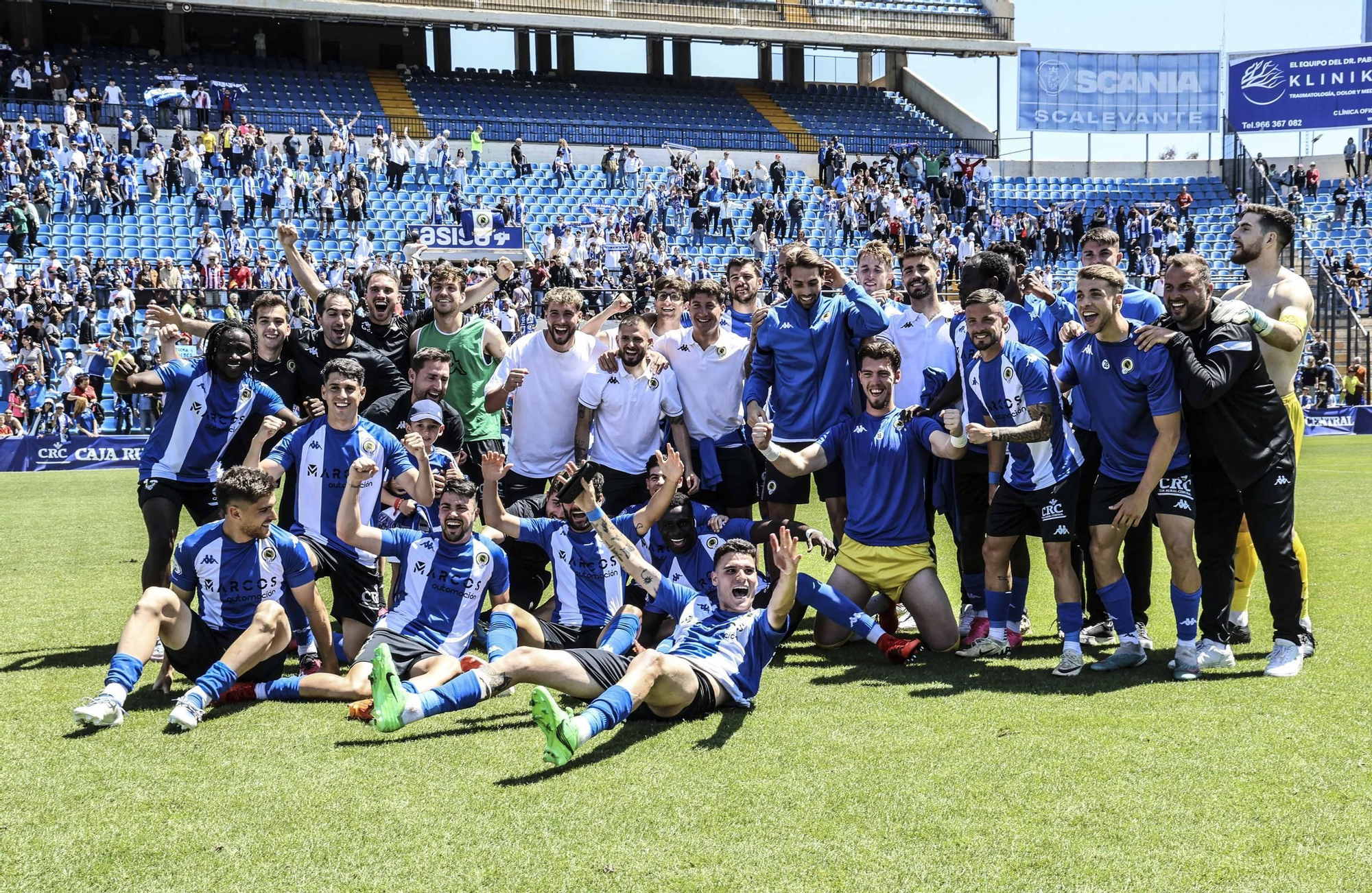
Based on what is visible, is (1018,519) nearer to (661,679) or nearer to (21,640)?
(661,679)

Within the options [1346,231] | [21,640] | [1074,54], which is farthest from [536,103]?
[21,640]

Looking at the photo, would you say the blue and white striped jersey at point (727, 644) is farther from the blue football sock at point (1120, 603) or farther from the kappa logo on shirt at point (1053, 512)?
the blue football sock at point (1120, 603)

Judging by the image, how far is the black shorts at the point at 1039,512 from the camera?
6762mm

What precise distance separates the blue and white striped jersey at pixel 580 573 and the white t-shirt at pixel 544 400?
137 centimetres

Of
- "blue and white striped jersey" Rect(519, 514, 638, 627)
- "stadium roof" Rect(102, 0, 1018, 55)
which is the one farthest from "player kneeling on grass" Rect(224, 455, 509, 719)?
"stadium roof" Rect(102, 0, 1018, 55)

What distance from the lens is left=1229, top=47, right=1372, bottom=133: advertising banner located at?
42.6 m

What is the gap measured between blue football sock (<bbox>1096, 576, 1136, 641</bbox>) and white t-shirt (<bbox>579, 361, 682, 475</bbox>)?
2.96 m

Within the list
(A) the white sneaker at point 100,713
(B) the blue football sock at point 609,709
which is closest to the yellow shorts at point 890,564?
(B) the blue football sock at point 609,709

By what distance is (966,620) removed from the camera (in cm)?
759

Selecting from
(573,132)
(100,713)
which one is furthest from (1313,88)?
(100,713)

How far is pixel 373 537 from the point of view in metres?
6.75

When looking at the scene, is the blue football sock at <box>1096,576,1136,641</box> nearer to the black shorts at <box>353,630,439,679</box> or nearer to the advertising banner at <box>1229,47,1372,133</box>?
the black shorts at <box>353,630,439,679</box>

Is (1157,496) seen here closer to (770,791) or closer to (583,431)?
(770,791)

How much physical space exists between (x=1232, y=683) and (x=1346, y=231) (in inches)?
1490
